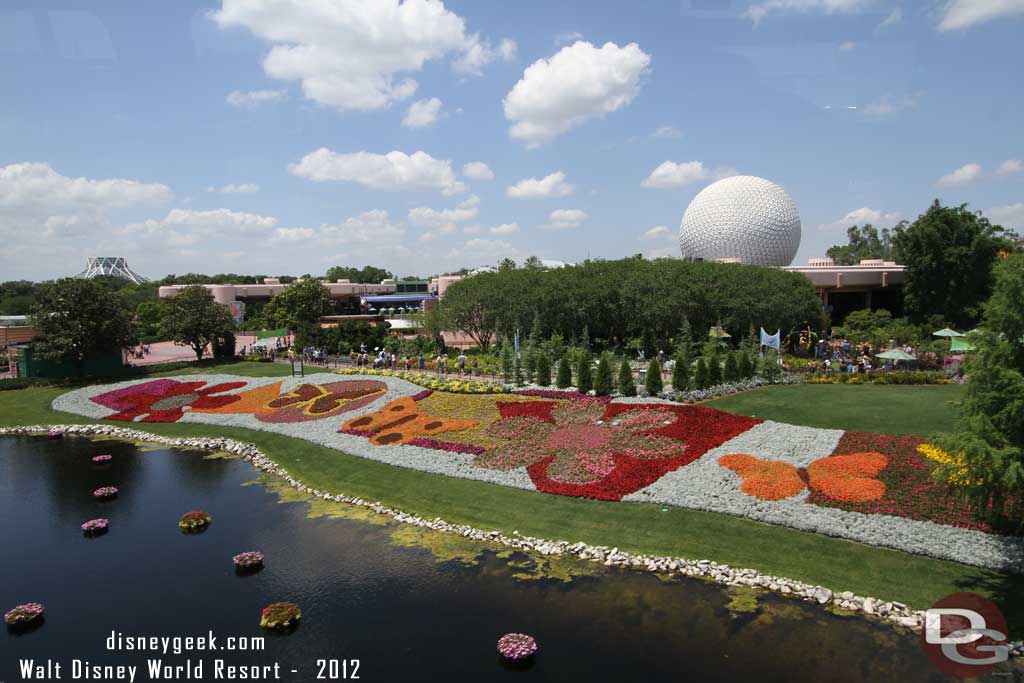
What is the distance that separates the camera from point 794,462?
1872 cm

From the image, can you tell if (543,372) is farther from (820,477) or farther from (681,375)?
(820,477)

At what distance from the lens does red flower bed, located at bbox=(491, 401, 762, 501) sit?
62.5ft

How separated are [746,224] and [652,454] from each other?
47327mm

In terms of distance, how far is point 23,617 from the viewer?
12.7 meters

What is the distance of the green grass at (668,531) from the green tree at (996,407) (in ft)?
6.68

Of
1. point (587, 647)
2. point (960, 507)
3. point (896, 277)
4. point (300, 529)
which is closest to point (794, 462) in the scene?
point (960, 507)

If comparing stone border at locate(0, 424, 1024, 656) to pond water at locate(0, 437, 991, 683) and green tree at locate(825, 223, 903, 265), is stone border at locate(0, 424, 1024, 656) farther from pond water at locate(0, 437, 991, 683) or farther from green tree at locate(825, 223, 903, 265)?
green tree at locate(825, 223, 903, 265)

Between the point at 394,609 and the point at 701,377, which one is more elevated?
the point at 701,377

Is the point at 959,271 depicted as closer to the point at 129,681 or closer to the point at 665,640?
the point at 665,640

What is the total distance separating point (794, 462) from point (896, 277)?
49.4 metres

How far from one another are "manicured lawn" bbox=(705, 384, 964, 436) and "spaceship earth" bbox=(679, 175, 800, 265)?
116ft

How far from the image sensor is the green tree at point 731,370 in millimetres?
28797

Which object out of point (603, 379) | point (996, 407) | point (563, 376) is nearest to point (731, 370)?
point (603, 379)

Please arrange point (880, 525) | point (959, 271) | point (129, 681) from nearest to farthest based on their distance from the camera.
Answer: point (129, 681), point (880, 525), point (959, 271)
